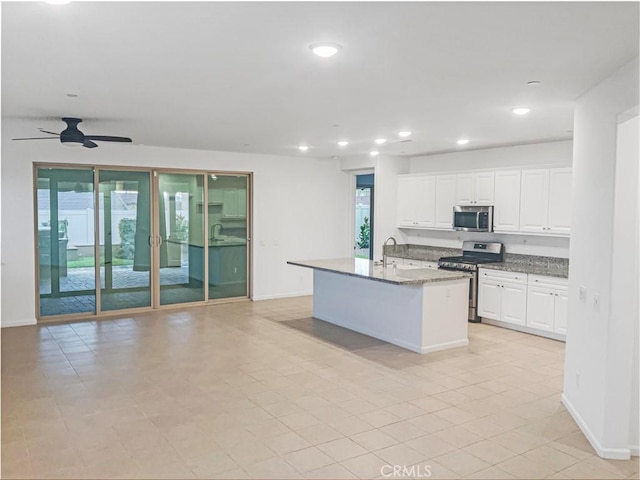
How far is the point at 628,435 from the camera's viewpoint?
3.27 metres

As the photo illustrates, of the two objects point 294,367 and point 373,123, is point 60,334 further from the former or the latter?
point 373,123

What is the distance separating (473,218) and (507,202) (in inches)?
20.9

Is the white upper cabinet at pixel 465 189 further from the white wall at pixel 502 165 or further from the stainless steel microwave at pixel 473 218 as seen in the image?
the white wall at pixel 502 165

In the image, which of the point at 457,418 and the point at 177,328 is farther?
the point at 177,328

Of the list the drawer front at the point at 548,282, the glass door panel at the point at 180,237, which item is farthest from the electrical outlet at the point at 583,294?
the glass door panel at the point at 180,237

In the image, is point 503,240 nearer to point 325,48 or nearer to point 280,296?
point 280,296

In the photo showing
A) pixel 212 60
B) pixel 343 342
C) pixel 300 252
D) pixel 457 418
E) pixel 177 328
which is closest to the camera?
pixel 212 60

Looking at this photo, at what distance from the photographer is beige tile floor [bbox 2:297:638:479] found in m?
3.16

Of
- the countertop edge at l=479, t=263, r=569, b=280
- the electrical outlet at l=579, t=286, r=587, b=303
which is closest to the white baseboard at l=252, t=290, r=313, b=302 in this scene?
the countertop edge at l=479, t=263, r=569, b=280

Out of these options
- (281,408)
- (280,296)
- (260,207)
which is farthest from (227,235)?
(281,408)

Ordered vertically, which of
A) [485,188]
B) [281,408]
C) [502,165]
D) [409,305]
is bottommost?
[281,408]

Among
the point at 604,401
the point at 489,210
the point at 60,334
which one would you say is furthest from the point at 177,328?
the point at 604,401

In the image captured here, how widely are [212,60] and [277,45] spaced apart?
0.54 meters

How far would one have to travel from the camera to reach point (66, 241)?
720cm
